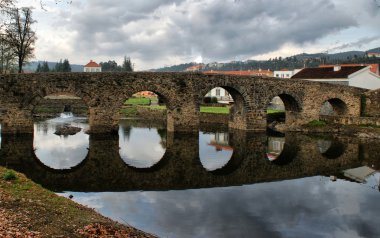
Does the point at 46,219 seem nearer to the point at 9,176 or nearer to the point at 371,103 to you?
the point at 9,176

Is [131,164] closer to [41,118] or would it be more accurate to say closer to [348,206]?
[348,206]

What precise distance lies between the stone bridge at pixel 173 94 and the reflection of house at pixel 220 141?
2.31 m

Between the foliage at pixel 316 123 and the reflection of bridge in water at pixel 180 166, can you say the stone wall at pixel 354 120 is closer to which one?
the foliage at pixel 316 123

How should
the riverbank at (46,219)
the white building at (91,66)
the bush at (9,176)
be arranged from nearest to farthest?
the riverbank at (46,219)
the bush at (9,176)
the white building at (91,66)

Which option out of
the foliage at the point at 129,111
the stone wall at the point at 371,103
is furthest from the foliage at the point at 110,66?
the stone wall at the point at 371,103

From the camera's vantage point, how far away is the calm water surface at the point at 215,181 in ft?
43.4

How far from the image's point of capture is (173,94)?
114ft

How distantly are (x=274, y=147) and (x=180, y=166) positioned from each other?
9647 millimetres

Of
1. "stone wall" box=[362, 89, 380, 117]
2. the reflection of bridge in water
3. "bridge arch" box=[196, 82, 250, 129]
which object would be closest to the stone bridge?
"bridge arch" box=[196, 82, 250, 129]

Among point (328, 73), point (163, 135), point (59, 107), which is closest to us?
point (163, 135)

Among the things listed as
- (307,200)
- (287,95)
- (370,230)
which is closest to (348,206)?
(307,200)

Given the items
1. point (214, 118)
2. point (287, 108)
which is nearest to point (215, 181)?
point (287, 108)

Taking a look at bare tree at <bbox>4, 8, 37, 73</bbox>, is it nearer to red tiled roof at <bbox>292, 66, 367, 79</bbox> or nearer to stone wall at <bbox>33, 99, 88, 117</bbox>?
stone wall at <bbox>33, 99, 88, 117</bbox>

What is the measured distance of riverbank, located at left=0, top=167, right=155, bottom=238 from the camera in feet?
31.4
